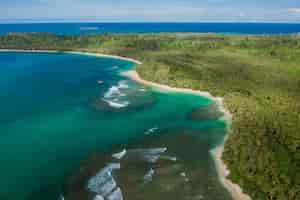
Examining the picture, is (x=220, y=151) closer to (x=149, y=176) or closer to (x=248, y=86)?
(x=149, y=176)

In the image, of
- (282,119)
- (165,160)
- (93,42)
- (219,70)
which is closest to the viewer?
(165,160)

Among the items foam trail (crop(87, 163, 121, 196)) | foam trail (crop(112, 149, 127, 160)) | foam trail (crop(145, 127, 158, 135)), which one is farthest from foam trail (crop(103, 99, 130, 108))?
foam trail (crop(87, 163, 121, 196))

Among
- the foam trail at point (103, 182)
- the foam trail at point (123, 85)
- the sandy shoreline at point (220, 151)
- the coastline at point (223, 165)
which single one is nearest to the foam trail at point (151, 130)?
the coastline at point (223, 165)

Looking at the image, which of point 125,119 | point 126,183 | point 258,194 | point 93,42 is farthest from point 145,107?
point 93,42

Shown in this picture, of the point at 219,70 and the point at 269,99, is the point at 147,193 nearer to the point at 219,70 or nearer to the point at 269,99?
the point at 269,99

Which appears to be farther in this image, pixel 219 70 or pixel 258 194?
pixel 219 70

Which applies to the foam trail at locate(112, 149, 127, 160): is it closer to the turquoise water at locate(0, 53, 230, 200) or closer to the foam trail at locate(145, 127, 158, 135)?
the turquoise water at locate(0, 53, 230, 200)

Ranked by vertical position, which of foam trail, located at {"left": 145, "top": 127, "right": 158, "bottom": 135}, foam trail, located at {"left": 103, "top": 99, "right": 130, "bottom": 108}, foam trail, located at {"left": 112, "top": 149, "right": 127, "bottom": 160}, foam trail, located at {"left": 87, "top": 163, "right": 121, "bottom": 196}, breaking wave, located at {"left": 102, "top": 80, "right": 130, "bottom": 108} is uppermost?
breaking wave, located at {"left": 102, "top": 80, "right": 130, "bottom": 108}

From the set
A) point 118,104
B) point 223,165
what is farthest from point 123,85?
point 223,165
